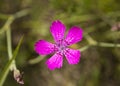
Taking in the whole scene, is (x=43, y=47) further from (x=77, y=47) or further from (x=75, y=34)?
(x=77, y=47)

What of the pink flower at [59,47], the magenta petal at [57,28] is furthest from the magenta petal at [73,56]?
the magenta petal at [57,28]

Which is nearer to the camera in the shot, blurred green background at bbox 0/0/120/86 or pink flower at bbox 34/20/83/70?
pink flower at bbox 34/20/83/70

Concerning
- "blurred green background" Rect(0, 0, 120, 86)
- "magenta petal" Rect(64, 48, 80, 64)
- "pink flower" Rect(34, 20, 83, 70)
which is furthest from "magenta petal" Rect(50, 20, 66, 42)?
"blurred green background" Rect(0, 0, 120, 86)

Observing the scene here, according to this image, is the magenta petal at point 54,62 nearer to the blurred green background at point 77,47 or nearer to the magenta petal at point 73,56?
the magenta petal at point 73,56

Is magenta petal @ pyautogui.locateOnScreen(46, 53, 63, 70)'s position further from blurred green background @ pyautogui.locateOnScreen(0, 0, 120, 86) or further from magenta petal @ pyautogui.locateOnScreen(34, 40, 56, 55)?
blurred green background @ pyautogui.locateOnScreen(0, 0, 120, 86)

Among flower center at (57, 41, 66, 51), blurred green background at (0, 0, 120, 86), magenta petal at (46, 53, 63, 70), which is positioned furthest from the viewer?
blurred green background at (0, 0, 120, 86)

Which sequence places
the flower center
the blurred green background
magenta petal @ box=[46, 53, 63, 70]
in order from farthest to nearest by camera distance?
the blurred green background < the flower center < magenta petal @ box=[46, 53, 63, 70]

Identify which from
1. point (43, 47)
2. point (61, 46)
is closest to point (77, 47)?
point (61, 46)

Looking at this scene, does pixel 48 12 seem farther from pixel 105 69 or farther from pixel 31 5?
pixel 105 69
